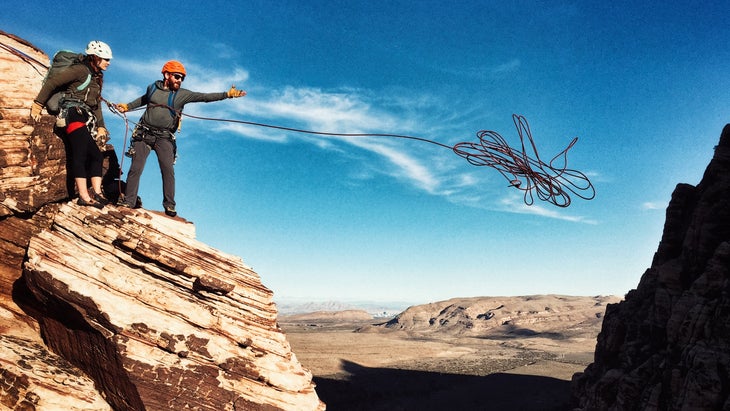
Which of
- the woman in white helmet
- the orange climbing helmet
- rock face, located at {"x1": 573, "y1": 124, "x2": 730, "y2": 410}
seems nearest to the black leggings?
the woman in white helmet

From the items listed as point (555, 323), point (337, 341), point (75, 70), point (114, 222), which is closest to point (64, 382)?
point (114, 222)

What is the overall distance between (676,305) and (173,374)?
28863mm

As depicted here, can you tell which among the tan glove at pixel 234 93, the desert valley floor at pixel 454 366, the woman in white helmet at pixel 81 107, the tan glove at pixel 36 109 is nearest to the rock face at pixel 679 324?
the desert valley floor at pixel 454 366

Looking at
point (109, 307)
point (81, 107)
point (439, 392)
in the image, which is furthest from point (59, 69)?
point (439, 392)

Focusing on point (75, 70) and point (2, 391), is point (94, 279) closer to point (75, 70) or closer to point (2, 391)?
point (2, 391)

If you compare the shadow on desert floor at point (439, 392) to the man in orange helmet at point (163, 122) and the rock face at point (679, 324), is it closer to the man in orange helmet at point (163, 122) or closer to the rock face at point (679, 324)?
the rock face at point (679, 324)

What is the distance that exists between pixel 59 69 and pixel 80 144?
131cm

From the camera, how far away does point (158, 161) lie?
8.55m

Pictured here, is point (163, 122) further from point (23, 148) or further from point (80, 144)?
point (23, 148)

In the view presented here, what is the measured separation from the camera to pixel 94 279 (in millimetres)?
6742

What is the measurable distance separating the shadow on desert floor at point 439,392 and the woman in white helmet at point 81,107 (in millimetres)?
43710

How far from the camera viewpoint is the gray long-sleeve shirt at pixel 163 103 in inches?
327

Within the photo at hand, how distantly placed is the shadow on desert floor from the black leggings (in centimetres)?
4372

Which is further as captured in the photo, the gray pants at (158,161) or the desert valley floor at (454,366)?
the desert valley floor at (454,366)
